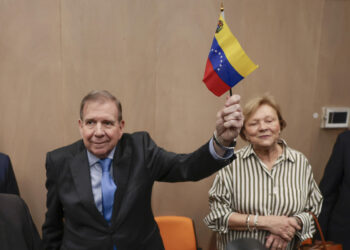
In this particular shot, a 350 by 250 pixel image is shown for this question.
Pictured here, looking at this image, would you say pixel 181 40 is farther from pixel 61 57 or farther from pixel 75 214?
pixel 75 214

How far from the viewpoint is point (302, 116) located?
296cm

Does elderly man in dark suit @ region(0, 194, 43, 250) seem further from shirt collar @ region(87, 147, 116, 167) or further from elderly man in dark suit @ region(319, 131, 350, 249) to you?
elderly man in dark suit @ region(319, 131, 350, 249)

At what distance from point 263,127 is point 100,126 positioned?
1059mm

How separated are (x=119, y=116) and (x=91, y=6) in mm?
1124

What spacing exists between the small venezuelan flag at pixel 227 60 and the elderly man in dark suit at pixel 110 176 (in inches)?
11.2

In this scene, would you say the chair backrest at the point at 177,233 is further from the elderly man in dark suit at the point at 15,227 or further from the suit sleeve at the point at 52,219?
the elderly man in dark suit at the point at 15,227

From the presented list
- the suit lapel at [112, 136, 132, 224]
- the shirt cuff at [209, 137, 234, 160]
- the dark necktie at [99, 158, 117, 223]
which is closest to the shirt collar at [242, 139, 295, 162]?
the shirt cuff at [209, 137, 234, 160]

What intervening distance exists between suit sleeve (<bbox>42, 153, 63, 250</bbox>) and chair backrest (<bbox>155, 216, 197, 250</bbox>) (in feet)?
3.12

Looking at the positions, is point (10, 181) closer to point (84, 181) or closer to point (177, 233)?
point (84, 181)

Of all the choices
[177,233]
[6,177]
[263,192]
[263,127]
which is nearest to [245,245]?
[263,192]

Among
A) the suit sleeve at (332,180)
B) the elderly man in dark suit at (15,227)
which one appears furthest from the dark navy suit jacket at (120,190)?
the suit sleeve at (332,180)

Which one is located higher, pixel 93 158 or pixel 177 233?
pixel 93 158

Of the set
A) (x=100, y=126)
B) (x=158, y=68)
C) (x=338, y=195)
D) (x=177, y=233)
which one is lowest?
(x=177, y=233)

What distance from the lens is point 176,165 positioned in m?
1.72
